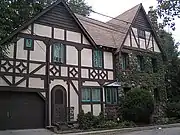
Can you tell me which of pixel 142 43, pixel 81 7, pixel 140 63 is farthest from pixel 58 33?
pixel 81 7

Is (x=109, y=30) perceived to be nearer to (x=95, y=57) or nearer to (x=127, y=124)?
(x=95, y=57)

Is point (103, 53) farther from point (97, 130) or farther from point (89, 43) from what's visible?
point (97, 130)

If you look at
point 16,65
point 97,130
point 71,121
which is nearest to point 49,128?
point 71,121

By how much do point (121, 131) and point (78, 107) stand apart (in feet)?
13.1

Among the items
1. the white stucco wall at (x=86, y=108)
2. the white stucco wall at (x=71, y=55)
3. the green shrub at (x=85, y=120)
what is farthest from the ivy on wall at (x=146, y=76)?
the green shrub at (x=85, y=120)

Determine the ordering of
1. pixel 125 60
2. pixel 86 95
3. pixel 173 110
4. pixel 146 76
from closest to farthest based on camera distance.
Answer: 1. pixel 86 95
2. pixel 125 60
3. pixel 146 76
4. pixel 173 110

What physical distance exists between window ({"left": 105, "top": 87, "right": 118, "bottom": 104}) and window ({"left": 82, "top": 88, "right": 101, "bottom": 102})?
0.89m

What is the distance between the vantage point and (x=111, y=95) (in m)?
22.3

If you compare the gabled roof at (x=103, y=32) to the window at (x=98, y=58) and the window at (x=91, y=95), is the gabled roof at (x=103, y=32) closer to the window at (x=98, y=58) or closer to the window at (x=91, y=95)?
the window at (x=98, y=58)

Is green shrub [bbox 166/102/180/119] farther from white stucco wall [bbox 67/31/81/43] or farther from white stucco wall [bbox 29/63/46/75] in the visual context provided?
white stucco wall [bbox 29/63/46/75]

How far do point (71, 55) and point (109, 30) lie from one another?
25.5 feet

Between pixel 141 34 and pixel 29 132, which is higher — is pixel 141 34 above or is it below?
above

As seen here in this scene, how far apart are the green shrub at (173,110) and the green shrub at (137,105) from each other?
4.59 metres

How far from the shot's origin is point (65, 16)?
20719 millimetres
